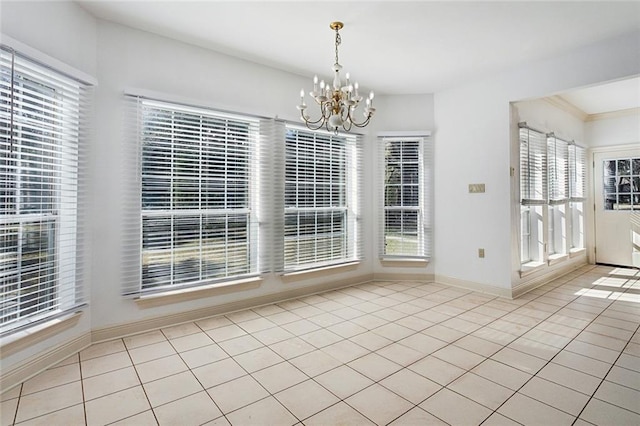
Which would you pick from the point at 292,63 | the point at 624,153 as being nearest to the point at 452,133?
the point at 292,63

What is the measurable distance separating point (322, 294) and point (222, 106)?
2.64 meters

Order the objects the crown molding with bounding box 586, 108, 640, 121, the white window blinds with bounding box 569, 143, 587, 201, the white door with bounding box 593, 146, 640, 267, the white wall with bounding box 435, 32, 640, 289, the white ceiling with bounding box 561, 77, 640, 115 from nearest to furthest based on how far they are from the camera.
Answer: the white wall with bounding box 435, 32, 640, 289 < the white ceiling with bounding box 561, 77, 640, 115 < the crown molding with bounding box 586, 108, 640, 121 < the white door with bounding box 593, 146, 640, 267 < the white window blinds with bounding box 569, 143, 587, 201

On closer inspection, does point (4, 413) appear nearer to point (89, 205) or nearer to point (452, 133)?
point (89, 205)

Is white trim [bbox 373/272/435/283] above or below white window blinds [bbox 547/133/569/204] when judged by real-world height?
below

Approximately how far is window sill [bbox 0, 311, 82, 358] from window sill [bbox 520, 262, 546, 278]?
496cm

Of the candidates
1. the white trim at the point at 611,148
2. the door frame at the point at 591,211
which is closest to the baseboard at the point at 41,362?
the door frame at the point at 591,211

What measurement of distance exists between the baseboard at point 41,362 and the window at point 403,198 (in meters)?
3.76

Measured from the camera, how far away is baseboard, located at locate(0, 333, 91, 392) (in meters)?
2.09

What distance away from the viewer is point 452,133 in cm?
460

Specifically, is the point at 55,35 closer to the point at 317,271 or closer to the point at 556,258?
the point at 317,271

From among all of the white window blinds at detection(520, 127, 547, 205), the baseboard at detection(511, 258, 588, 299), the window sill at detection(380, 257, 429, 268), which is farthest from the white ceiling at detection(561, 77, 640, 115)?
the window sill at detection(380, 257, 429, 268)

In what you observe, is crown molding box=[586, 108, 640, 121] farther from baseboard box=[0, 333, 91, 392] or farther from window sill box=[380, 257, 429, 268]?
baseboard box=[0, 333, 91, 392]

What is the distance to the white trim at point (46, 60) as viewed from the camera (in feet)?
6.73

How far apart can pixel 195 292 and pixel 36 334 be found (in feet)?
4.07
